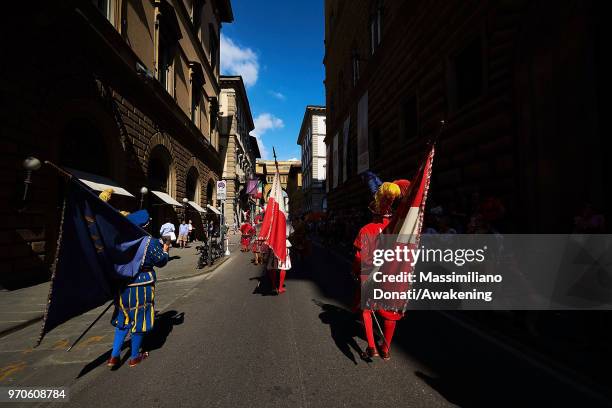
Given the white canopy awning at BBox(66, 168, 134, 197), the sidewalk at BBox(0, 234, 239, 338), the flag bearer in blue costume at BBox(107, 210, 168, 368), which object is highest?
the white canopy awning at BBox(66, 168, 134, 197)

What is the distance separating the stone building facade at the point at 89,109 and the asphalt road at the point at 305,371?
521cm

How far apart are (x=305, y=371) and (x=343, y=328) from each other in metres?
1.40

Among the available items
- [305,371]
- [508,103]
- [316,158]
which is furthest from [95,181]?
[316,158]

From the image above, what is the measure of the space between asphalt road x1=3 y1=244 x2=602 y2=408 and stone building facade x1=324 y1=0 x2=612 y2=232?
366 centimetres

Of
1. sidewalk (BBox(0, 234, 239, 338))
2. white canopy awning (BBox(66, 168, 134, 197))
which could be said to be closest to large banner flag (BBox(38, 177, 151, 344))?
sidewalk (BBox(0, 234, 239, 338))

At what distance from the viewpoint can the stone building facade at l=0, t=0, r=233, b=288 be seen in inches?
268

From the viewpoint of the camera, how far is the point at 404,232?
324 cm

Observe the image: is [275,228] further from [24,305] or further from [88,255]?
[24,305]

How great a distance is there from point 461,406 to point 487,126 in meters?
6.69

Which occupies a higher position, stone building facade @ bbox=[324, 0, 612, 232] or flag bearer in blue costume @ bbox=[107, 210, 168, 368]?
stone building facade @ bbox=[324, 0, 612, 232]

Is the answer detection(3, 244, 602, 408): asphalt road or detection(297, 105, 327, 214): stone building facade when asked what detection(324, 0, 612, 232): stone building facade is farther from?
detection(297, 105, 327, 214): stone building facade

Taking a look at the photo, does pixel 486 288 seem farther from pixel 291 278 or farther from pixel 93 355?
pixel 93 355

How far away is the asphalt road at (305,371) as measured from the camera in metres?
2.67

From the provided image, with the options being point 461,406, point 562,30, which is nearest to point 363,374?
point 461,406
